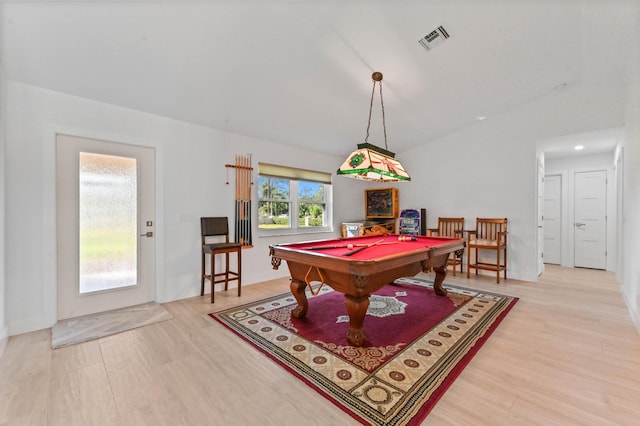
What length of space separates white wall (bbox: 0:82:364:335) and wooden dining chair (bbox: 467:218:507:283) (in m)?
3.46

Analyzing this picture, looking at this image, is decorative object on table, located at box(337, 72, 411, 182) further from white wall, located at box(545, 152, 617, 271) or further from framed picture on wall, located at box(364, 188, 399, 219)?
white wall, located at box(545, 152, 617, 271)

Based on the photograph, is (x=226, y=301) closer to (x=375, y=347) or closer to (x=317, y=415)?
(x=375, y=347)

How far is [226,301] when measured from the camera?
12.0 feet

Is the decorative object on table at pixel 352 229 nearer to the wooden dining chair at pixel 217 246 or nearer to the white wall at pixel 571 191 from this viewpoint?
the wooden dining chair at pixel 217 246

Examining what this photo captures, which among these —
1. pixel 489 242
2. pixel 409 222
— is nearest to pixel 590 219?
pixel 489 242

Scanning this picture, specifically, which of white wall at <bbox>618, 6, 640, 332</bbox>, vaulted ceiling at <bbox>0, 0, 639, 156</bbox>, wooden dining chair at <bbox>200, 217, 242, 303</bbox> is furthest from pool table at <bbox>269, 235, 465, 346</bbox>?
vaulted ceiling at <bbox>0, 0, 639, 156</bbox>

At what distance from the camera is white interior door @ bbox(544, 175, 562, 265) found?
6137 millimetres

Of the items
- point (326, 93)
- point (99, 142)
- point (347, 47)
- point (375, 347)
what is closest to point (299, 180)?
point (326, 93)

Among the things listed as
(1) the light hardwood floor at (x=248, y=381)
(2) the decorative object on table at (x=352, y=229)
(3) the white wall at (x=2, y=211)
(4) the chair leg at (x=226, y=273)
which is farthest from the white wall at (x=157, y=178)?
(2) the decorative object on table at (x=352, y=229)

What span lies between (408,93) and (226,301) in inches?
154

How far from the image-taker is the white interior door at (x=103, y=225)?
2.99 m

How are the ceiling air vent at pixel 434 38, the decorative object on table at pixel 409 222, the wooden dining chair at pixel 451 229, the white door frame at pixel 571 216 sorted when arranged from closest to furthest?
the ceiling air vent at pixel 434 38 < the wooden dining chair at pixel 451 229 < the white door frame at pixel 571 216 < the decorative object on table at pixel 409 222

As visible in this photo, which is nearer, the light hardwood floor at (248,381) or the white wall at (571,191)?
the light hardwood floor at (248,381)

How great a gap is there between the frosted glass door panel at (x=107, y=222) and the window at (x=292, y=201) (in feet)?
6.21
